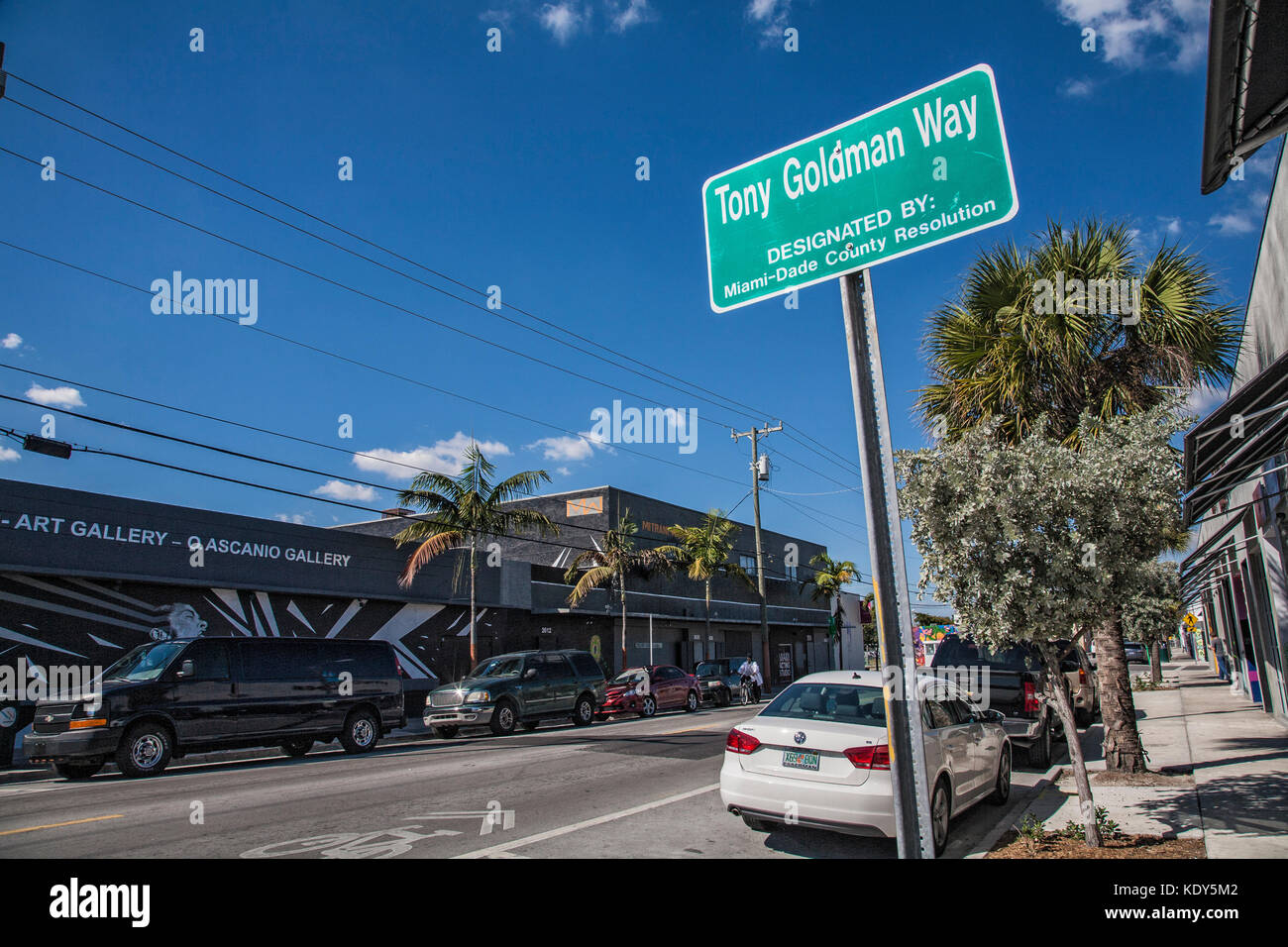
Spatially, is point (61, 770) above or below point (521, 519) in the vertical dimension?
below

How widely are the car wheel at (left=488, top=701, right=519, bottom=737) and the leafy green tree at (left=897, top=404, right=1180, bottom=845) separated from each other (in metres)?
14.2

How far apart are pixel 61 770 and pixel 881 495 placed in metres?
14.7

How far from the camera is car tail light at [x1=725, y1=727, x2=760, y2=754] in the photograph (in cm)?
720

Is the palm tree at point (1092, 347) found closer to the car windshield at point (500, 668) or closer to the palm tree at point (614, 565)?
the car windshield at point (500, 668)

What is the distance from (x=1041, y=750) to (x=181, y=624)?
18894 mm

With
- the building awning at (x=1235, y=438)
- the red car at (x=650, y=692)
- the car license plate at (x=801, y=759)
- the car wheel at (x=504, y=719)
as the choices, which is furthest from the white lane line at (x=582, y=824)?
the red car at (x=650, y=692)

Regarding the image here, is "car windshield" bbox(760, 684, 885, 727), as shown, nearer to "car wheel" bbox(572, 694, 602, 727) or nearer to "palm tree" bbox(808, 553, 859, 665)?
"car wheel" bbox(572, 694, 602, 727)

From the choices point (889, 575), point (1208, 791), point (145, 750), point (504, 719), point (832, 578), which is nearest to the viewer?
point (889, 575)

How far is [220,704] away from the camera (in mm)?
13859

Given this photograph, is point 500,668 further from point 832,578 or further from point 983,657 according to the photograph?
point 832,578

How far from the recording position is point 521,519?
24.8m

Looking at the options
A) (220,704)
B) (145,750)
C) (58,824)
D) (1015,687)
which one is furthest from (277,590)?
(1015,687)
